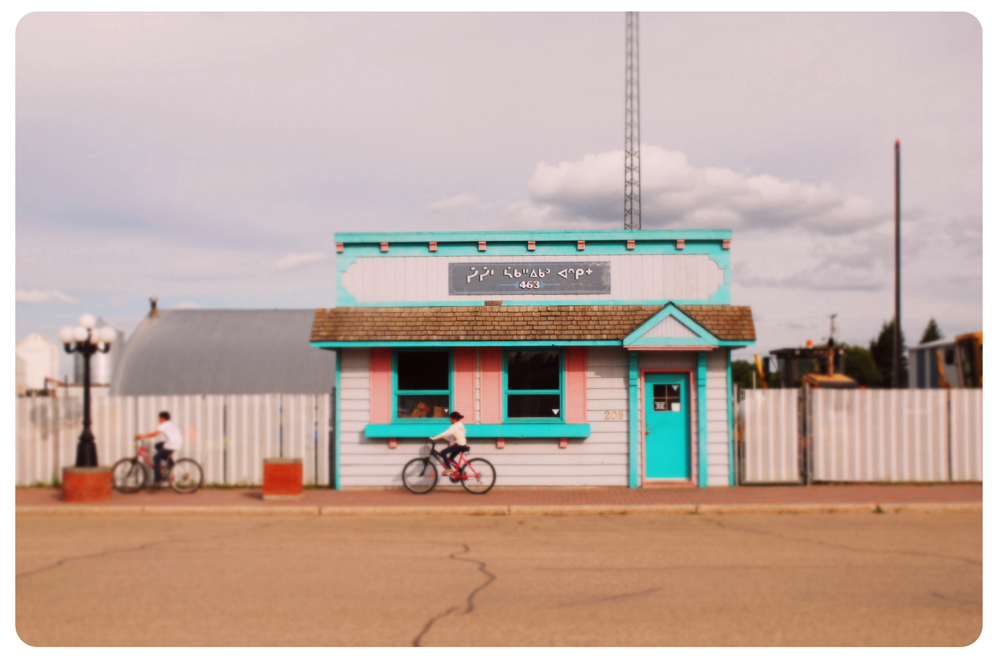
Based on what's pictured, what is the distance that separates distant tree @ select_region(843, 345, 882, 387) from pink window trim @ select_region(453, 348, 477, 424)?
68708 millimetres

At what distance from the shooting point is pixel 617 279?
15.3 meters

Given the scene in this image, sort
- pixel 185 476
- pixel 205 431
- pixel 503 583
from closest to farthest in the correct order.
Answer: pixel 503 583 < pixel 185 476 < pixel 205 431

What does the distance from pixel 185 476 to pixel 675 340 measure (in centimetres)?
966

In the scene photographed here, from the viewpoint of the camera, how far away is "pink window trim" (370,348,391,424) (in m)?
15.1

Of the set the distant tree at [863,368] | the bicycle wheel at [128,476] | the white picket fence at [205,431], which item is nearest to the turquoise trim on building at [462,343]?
the white picket fence at [205,431]

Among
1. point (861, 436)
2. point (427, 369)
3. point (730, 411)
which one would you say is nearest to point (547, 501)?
point (427, 369)

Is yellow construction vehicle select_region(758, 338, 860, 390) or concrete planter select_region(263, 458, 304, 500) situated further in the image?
yellow construction vehicle select_region(758, 338, 860, 390)

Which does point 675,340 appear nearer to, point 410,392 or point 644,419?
point 644,419

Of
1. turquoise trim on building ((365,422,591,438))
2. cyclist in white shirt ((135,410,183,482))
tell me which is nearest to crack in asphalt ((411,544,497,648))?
turquoise trim on building ((365,422,591,438))

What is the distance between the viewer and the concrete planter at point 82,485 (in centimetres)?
1329

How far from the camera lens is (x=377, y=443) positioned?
15.0 metres

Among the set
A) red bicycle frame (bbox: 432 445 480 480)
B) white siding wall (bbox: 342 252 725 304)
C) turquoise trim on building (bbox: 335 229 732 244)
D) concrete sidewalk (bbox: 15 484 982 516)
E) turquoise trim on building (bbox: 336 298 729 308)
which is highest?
turquoise trim on building (bbox: 335 229 732 244)

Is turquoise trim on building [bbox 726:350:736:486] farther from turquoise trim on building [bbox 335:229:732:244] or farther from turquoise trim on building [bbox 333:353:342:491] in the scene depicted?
turquoise trim on building [bbox 333:353:342:491]

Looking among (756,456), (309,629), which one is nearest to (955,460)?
(756,456)
